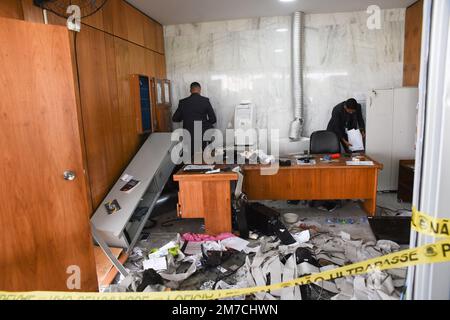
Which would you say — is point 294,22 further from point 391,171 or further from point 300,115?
point 391,171

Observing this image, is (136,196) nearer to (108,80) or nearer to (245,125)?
(108,80)

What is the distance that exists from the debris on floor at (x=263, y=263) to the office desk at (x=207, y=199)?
0.15 m

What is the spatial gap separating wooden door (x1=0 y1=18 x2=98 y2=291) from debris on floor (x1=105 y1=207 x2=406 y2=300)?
1.83ft

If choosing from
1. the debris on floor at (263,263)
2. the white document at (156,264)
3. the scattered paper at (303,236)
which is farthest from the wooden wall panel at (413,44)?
the white document at (156,264)

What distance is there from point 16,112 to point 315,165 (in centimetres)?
304

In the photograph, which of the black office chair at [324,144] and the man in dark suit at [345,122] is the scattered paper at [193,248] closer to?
the black office chair at [324,144]

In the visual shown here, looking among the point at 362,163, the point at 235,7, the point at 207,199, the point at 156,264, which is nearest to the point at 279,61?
the point at 235,7

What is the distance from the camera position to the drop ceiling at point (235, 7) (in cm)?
454

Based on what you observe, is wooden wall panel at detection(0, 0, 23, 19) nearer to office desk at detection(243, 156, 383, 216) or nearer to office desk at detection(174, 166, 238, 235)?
office desk at detection(174, 166, 238, 235)

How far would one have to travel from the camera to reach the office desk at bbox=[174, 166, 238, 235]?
3.42 metres

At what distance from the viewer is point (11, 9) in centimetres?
250

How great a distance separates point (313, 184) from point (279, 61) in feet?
8.33

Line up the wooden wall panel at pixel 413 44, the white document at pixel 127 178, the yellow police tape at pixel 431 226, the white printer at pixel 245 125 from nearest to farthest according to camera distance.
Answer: the yellow police tape at pixel 431 226 → the white document at pixel 127 178 → the wooden wall panel at pixel 413 44 → the white printer at pixel 245 125
